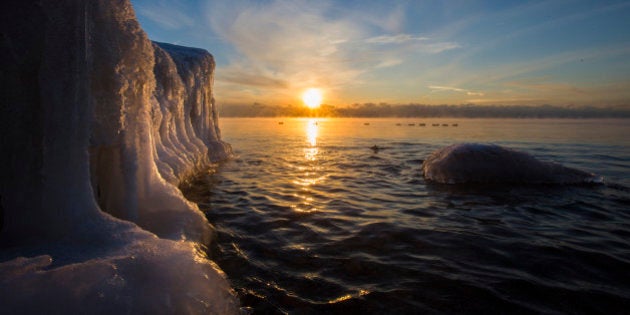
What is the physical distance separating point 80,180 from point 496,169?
32.6 feet

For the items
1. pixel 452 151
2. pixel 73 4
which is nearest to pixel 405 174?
pixel 452 151

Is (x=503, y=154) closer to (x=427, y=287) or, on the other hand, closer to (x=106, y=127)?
(x=427, y=287)

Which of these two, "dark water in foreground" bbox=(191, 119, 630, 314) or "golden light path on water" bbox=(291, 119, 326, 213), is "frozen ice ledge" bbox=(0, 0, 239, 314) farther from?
"golden light path on water" bbox=(291, 119, 326, 213)

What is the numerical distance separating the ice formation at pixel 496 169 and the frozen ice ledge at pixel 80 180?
7.97 metres

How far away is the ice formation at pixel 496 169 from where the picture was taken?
8.78 m

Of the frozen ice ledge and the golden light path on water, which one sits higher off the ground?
the frozen ice ledge

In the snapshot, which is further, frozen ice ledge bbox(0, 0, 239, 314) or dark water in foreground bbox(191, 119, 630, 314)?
dark water in foreground bbox(191, 119, 630, 314)

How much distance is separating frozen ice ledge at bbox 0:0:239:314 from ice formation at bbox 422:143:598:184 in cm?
797

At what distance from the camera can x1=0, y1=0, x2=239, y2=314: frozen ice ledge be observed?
7.13 feet

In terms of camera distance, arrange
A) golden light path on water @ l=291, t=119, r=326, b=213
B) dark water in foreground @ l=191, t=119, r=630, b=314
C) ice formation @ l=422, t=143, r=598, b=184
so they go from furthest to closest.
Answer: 1. ice formation @ l=422, t=143, r=598, b=184
2. golden light path on water @ l=291, t=119, r=326, b=213
3. dark water in foreground @ l=191, t=119, r=630, b=314

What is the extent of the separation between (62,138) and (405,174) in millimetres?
9909

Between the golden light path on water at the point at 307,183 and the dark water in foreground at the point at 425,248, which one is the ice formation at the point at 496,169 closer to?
the dark water in foreground at the point at 425,248

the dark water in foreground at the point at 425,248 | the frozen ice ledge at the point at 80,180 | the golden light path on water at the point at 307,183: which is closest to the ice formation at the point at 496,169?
the dark water in foreground at the point at 425,248

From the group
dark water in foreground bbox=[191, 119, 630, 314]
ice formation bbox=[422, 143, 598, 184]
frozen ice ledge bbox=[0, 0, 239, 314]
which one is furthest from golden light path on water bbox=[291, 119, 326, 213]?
ice formation bbox=[422, 143, 598, 184]
